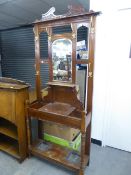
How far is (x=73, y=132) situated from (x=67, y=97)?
539mm

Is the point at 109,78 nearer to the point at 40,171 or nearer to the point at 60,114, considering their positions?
the point at 60,114

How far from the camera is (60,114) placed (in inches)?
61.3

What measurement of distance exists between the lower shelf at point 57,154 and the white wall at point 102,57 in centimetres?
56

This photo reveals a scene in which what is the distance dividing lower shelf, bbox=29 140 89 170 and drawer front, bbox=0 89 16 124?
0.53 m

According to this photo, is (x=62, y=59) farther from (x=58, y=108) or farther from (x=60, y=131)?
(x=60, y=131)

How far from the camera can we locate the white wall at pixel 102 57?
177 cm

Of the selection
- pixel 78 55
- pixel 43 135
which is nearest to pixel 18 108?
pixel 43 135

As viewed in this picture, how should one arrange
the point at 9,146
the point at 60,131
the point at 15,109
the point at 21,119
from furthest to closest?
1. the point at 9,146
2. the point at 60,131
3. the point at 21,119
4. the point at 15,109

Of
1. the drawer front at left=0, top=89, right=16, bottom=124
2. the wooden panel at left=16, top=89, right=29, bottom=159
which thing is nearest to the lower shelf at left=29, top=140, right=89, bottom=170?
the wooden panel at left=16, top=89, right=29, bottom=159

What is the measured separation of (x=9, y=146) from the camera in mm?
2115

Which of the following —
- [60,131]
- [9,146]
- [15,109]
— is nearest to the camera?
[15,109]

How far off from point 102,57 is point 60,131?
1185 millimetres

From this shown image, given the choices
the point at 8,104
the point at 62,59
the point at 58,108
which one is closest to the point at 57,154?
the point at 58,108

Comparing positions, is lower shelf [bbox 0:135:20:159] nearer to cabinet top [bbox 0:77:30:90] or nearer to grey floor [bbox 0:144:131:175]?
grey floor [bbox 0:144:131:175]
